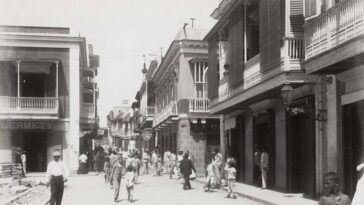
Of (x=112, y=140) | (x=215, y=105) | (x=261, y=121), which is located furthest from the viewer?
(x=112, y=140)

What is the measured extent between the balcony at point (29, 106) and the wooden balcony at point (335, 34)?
2214 centimetres

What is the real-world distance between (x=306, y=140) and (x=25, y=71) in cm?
2157

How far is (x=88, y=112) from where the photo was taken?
124ft

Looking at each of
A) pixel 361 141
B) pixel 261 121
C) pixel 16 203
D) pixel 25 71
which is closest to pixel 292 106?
pixel 361 141

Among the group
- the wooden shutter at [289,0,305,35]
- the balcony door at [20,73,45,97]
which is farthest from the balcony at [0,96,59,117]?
the wooden shutter at [289,0,305,35]

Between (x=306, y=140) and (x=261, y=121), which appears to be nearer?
(x=306, y=140)

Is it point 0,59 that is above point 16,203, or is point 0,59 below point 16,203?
above

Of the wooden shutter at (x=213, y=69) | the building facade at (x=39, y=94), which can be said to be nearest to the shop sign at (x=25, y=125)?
the building facade at (x=39, y=94)

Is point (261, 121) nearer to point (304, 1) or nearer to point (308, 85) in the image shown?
point (308, 85)

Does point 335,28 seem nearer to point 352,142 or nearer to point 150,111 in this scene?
point 352,142

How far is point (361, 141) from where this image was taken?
44.5ft

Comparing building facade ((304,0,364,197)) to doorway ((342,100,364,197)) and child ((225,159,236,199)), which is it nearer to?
doorway ((342,100,364,197))

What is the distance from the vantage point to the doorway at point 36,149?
114 feet

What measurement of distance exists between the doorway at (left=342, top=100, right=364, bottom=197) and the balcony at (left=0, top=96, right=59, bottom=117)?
74.3ft
